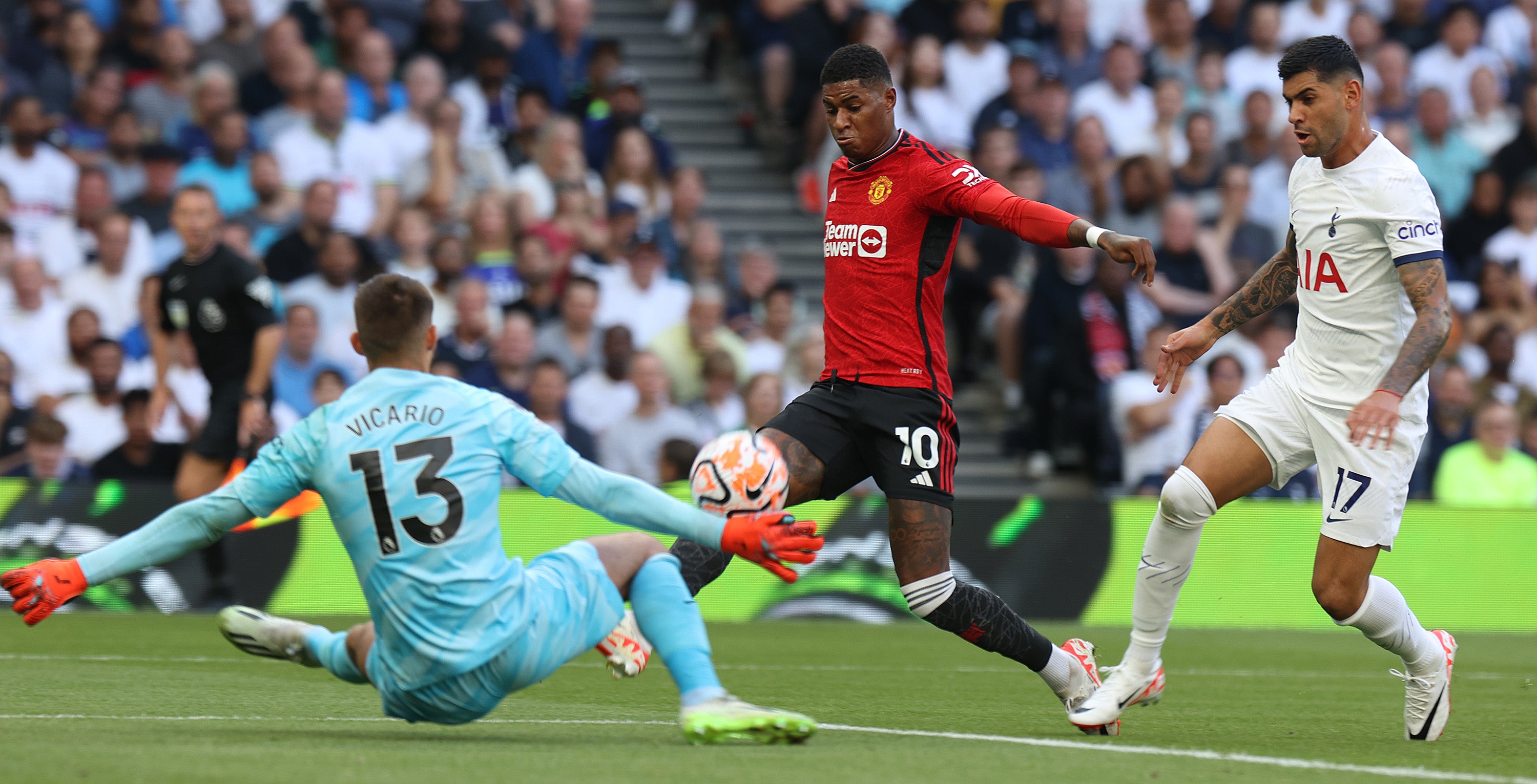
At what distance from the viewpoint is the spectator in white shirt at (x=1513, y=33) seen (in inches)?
730

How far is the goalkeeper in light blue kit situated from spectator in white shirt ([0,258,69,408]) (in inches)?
317

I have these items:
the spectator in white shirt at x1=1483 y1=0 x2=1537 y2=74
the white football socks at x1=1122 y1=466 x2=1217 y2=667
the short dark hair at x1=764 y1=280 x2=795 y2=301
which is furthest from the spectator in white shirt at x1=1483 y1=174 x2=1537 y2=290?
the white football socks at x1=1122 y1=466 x2=1217 y2=667

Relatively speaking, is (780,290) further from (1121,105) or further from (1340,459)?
(1340,459)

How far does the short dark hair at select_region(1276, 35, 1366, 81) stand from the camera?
6215 mm

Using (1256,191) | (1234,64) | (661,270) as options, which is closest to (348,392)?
(661,270)

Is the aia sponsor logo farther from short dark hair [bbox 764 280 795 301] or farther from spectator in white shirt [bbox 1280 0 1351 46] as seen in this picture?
spectator in white shirt [bbox 1280 0 1351 46]

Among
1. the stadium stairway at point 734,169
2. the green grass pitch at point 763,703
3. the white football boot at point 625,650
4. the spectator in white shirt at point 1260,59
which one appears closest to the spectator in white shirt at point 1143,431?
the stadium stairway at point 734,169

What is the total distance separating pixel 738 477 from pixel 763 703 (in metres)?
1.75

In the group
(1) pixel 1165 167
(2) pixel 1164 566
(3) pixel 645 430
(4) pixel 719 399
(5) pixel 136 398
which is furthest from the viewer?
(1) pixel 1165 167

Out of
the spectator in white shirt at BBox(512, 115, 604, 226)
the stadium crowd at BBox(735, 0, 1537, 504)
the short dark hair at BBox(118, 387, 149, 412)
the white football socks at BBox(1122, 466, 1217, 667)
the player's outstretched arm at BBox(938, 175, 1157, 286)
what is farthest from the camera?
the spectator in white shirt at BBox(512, 115, 604, 226)

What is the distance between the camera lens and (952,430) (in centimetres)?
659

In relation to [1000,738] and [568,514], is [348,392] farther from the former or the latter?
[568,514]

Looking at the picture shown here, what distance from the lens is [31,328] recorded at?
12.5 meters

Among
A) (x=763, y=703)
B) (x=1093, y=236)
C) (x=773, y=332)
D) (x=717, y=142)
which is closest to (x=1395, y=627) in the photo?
(x=1093, y=236)
